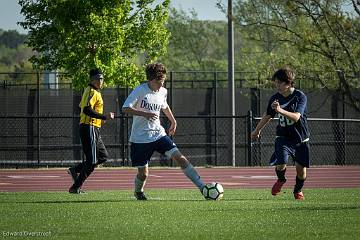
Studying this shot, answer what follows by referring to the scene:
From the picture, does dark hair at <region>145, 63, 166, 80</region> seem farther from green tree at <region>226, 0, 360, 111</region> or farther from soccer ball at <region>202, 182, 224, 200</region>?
green tree at <region>226, 0, 360, 111</region>

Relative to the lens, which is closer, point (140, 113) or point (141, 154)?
point (140, 113)

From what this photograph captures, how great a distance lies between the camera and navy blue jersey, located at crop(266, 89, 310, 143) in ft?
51.0

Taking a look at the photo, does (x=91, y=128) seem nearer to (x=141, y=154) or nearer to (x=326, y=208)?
(x=141, y=154)

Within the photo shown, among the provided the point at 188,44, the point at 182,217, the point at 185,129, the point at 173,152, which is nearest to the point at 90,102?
the point at 173,152

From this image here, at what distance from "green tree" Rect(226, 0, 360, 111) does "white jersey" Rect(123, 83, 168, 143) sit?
20742mm

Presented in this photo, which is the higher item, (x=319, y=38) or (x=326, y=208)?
(x=319, y=38)

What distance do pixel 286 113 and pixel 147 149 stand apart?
6.77ft

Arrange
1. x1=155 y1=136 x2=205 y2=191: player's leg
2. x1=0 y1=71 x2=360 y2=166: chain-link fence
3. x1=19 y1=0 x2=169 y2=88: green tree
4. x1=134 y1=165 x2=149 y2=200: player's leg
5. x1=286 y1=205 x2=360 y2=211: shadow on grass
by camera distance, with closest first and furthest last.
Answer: x1=286 y1=205 x2=360 y2=211: shadow on grass, x1=155 y1=136 x2=205 y2=191: player's leg, x1=134 y1=165 x2=149 y2=200: player's leg, x1=19 y1=0 x2=169 y2=88: green tree, x1=0 y1=71 x2=360 y2=166: chain-link fence

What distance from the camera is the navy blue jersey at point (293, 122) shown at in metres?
15.6

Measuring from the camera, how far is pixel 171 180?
77.6ft

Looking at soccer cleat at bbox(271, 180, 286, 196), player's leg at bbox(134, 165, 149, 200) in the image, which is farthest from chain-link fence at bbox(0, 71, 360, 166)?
player's leg at bbox(134, 165, 149, 200)

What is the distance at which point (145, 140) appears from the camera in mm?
15266

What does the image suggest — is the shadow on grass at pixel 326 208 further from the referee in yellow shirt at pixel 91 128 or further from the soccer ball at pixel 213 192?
the referee in yellow shirt at pixel 91 128

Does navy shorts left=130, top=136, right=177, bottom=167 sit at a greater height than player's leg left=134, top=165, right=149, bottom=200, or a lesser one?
greater
